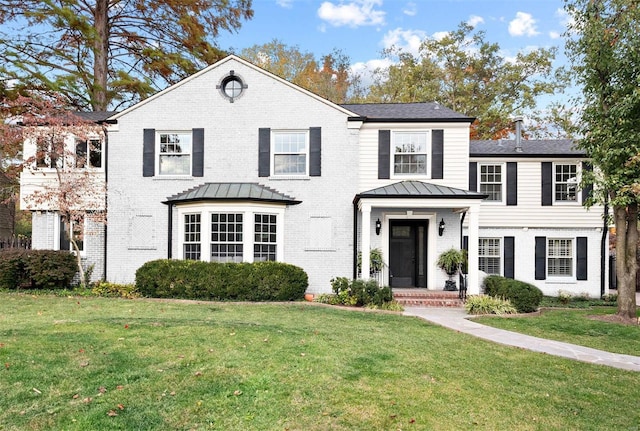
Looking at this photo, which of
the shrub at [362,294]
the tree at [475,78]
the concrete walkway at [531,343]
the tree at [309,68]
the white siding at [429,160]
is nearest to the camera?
the concrete walkway at [531,343]

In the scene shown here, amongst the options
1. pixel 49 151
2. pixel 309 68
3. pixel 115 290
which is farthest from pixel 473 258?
pixel 309 68

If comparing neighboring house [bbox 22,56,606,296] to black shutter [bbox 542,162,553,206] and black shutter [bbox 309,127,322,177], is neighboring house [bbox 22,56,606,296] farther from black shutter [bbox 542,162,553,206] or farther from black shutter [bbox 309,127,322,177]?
black shutter [bbox 542,162,553,206]

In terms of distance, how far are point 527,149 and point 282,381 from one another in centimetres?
1388

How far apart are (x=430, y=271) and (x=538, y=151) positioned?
20.8ft

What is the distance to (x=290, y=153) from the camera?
13.2m

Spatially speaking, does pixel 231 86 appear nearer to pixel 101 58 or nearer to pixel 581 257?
pixel 101 58

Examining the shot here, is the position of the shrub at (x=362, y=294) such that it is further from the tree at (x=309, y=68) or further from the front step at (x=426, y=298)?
the tree at (x=309, y=68)

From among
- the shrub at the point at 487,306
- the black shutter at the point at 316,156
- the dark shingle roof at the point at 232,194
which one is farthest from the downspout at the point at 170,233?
the shrub at the point at 487,306

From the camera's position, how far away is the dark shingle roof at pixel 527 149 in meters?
14.5

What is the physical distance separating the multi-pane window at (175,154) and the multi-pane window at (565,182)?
13.0 m

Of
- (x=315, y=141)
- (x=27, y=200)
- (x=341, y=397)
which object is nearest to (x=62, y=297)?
(x=27, y=200)

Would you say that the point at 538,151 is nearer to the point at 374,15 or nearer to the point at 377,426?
the point at 374,15

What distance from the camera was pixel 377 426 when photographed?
380 cm

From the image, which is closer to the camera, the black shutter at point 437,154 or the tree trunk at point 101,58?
the black shutter at point 437,154
